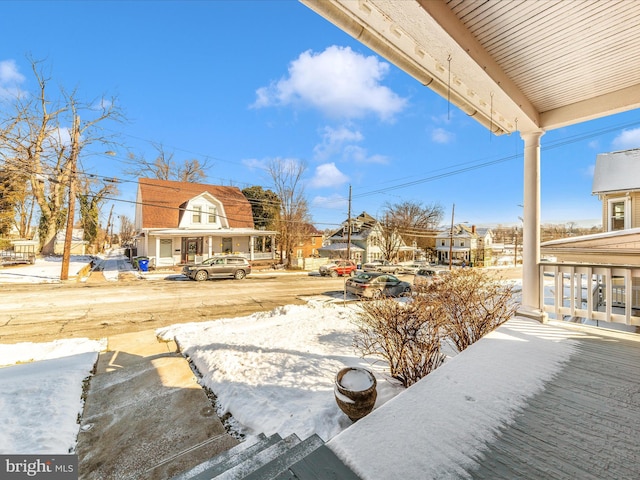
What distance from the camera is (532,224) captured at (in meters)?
4.57

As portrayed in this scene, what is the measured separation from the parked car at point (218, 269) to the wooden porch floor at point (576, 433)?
16.6 metres

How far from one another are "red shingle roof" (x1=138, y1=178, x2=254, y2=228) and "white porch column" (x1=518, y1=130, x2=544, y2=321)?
20.7m

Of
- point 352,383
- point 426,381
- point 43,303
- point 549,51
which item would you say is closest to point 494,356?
point 426,381

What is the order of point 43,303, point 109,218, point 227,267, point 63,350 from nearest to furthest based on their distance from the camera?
point 63,350, point 43,303, point 227,267, point 109,218

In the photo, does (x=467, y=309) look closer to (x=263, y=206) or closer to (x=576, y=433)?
(x=576, y=433)

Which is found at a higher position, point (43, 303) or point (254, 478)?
point (254, 478)

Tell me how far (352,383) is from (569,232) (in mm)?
65989

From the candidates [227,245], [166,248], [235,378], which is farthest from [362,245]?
[235,378]

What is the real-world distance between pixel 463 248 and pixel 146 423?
46941mm

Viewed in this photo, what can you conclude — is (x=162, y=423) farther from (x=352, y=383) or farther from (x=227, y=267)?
(x=227, y=267)

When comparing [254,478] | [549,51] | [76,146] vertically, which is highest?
[76,146]

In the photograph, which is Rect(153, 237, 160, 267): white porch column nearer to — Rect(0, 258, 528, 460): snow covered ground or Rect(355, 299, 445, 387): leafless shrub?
Rect(0, 258, 528, 460): snow covered ground

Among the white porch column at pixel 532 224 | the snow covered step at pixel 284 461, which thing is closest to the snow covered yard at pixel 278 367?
the snow covered step at pixel 284 461

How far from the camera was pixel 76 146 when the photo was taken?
50.8 ft
